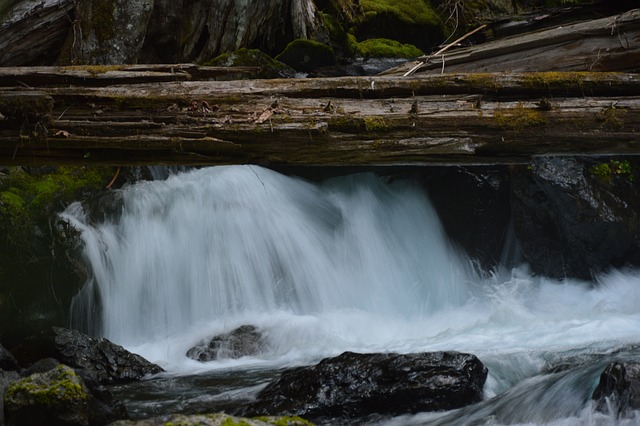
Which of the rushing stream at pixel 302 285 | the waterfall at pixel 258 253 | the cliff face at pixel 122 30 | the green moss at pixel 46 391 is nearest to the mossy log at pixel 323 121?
the green moss at pixel 46 391

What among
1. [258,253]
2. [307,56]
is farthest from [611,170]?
[307,56]

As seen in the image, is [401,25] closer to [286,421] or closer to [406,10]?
[406,10]

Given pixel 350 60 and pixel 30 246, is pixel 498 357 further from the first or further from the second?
pixel 350 60

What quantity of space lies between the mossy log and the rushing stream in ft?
7.23

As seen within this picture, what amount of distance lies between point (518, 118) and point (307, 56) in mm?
6188

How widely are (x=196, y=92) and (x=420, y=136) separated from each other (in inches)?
74.1

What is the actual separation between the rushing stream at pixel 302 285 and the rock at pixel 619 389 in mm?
1802

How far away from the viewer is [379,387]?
18.8ft

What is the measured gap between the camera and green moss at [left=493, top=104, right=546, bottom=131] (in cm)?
620

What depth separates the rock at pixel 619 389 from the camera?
4.91 m

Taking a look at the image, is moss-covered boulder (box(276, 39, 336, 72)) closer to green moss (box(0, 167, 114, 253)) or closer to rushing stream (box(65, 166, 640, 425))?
rushing stream (box(65, 166, 640, 425))

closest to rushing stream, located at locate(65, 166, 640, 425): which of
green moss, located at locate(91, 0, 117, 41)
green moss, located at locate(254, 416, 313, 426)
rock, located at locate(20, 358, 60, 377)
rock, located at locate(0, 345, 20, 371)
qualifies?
rock, located at locate(20, 358, 60, 377)

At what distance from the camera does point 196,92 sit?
5957 millimetres

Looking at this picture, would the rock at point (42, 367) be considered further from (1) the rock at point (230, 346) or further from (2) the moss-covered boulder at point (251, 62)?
(2) the moss-covered boulder at point (251, 62)
